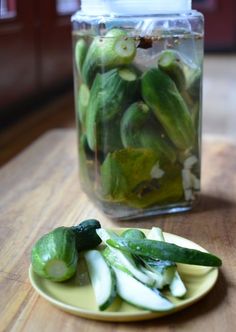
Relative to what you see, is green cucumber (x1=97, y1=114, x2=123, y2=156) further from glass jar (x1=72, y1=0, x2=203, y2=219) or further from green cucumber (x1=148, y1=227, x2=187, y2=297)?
green cucumber (x1=148, y1=227, x2=187, y2=297)

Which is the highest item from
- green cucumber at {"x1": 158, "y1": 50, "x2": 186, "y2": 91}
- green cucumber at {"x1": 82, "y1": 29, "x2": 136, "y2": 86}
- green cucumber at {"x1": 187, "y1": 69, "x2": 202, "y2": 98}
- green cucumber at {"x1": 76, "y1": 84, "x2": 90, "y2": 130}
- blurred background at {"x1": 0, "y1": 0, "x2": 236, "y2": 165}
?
green cucumber at {"x1": 82, "y1": 29, "x2": 136, "y2": 86}

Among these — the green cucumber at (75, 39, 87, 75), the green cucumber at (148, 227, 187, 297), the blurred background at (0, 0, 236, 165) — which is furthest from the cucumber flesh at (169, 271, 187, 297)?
the blurred background at (0, 0, 236, 165)

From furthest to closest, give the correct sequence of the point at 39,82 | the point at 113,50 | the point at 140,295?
the point at 39,82
the point at 113,50
the point at 140,295

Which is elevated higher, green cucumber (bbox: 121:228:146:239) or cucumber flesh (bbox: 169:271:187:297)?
green cucumber (bbox: 121:228:146:239)

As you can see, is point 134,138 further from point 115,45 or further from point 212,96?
point 212,96

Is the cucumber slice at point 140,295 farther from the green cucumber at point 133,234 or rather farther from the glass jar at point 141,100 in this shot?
the glass jar at point 141,100

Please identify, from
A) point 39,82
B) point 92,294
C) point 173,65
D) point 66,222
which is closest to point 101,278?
point 92,294

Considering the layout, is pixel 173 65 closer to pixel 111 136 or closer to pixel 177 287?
pixel 111 136
